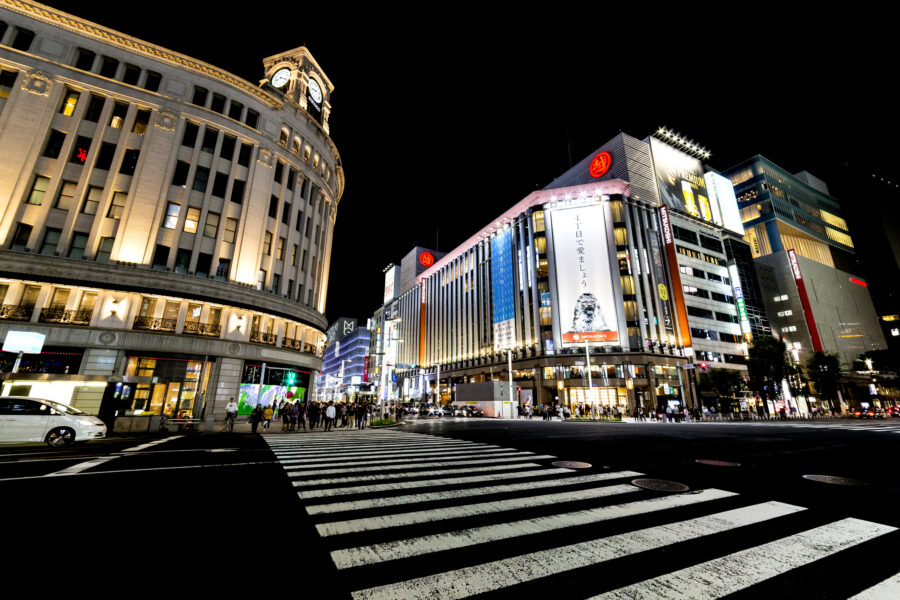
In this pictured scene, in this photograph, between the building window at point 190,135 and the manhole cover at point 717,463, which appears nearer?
the manhole cover at point 717,463

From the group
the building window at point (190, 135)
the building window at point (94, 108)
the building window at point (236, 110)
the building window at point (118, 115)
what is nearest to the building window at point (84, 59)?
the building window at point (94, 108)

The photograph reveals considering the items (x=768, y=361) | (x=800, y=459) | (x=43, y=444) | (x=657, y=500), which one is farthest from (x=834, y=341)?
(x=43, y=444)

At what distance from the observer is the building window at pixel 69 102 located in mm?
24075

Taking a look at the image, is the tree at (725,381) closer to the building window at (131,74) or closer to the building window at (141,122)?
the building window at (141,122)

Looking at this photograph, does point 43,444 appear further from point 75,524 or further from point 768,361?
point 768,361

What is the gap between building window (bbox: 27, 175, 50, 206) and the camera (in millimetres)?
22062

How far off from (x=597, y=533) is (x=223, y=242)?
30332mm

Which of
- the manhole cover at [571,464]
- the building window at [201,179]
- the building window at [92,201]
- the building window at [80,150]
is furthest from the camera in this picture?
the building window at [201,179]

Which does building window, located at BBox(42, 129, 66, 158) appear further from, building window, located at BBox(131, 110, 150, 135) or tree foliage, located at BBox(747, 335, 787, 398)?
tree foliage, located at BBox(747, 335, 787, 398)

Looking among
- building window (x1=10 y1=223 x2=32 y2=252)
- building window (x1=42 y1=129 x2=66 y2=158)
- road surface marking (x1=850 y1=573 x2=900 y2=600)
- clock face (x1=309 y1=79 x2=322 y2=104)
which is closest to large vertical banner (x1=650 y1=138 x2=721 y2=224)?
clock face (x1=309 y1=79 x2=322 y2=104)

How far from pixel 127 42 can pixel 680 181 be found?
7801 centimetres

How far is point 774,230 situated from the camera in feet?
258

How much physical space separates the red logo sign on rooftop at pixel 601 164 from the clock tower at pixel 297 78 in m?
45.1

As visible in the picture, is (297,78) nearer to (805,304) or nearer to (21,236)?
(21,236)
